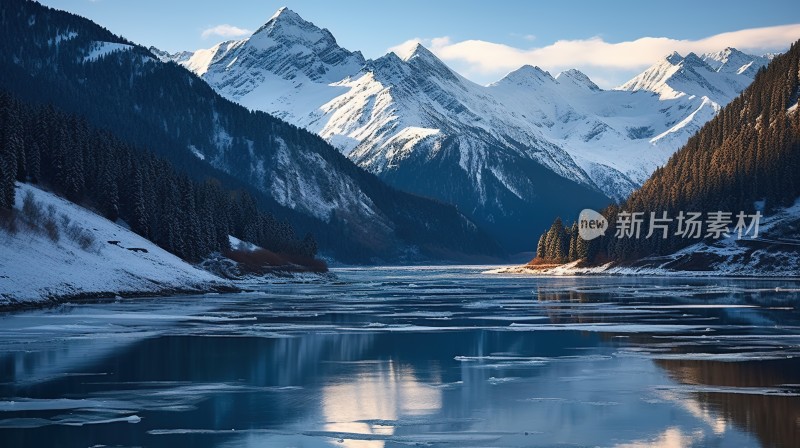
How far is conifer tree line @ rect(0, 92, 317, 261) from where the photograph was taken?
129m

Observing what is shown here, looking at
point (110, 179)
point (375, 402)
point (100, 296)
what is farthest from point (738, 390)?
point (110, 179)

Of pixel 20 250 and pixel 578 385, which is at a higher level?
pixel 20 250

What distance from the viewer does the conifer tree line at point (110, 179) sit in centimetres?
12862

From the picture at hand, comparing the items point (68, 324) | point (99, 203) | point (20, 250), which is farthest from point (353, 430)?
point (99, 203)

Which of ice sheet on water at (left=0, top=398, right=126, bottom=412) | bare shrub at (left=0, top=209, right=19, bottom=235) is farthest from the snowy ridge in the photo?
ice sheet on water at (left=0, top=398, right=126, bottom=412)

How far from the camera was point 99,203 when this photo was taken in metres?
139

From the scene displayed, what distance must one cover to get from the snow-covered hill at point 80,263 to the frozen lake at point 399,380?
11397 millimetres

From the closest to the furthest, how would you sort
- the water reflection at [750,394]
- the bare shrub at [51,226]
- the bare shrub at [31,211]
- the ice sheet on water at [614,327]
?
the water reflection at [750,394] < the ice sheet on water at [614,327] < the bare shrub at [51,226] < the bare shrub at [31,211]

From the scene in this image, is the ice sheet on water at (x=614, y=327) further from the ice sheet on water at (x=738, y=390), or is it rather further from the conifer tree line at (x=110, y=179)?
the conifer tree line at (x=110, y=179)

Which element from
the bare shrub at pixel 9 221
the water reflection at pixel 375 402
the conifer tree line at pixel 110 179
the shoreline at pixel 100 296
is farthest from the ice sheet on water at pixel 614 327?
the conifer tree line at pixel 110 179

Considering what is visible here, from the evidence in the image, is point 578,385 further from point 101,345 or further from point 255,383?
point 101,345

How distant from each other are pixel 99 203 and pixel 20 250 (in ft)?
151

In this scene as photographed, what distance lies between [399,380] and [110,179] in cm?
10359

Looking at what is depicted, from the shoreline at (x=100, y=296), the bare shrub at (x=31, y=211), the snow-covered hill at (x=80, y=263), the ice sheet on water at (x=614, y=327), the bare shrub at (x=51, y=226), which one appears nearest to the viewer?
the ice sheet on water at (x=614, y=327)
